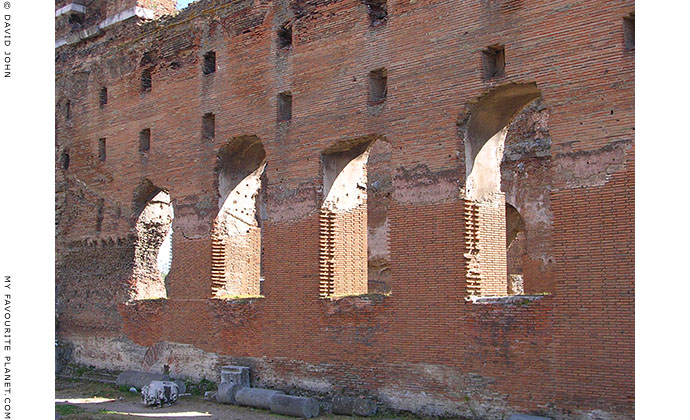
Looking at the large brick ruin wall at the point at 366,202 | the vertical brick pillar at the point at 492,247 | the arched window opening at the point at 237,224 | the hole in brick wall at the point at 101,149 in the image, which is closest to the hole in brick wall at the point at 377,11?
the large brick ruin wall at the point at 366,202

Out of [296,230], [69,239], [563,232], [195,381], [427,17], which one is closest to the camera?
[563,232]

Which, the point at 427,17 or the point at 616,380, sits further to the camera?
the point at 427,17

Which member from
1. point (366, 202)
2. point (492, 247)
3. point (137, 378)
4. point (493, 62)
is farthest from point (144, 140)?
point (492, 247)

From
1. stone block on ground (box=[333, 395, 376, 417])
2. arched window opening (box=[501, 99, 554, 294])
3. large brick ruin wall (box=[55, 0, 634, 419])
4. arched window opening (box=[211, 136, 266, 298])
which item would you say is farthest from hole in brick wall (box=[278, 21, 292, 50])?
stone block on ground (box=[333, 395, 376, 417])

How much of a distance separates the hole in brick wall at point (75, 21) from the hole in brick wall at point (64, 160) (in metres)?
2.86

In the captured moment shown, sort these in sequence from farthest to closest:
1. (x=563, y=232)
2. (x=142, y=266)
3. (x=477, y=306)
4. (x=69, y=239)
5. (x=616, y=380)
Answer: (x=69, y=239)
(x=142, y=266)
(x=477, y=306)
(x=563, y=232)
(x=616, y=380)

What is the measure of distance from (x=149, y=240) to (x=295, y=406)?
6166 mm

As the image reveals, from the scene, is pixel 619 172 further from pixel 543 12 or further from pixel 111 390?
pixel 111 390

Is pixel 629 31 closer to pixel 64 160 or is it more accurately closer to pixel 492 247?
pixel 492 247

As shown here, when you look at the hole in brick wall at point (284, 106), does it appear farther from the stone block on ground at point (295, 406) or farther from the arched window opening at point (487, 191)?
the stone block on ground at point (295, 406)

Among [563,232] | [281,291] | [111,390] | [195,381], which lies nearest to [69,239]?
[111,390]

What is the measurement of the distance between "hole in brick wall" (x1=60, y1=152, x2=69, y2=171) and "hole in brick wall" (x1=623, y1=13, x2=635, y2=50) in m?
12.9

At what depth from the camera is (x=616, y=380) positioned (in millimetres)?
8672

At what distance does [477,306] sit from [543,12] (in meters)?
3.74
